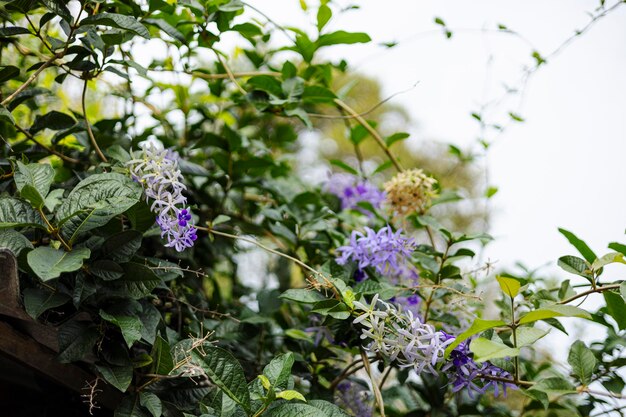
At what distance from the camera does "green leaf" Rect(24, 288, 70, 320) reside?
24.0 inches

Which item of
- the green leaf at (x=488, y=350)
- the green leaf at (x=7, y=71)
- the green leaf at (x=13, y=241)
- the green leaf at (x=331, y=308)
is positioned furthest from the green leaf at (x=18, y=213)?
the green leaf at (x=488, y=350)

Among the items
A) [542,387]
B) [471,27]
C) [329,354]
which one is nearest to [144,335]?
[329,354]

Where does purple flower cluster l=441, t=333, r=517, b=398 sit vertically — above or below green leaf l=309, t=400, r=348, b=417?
above

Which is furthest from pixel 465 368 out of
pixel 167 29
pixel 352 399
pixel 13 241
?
pixel 167 29

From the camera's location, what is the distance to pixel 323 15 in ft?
3.13

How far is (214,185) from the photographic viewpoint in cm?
121

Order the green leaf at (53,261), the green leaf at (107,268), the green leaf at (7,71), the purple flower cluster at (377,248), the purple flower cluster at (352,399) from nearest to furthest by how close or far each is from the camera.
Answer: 1. the green leaf at (53,261)
2. the green leaf at (107,268)
3. the green leaf at (7,71)
4. the purple flower cluster at (377,248)
5. the purple flower cluster at (352,399)

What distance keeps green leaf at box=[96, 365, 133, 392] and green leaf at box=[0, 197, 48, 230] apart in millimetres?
173

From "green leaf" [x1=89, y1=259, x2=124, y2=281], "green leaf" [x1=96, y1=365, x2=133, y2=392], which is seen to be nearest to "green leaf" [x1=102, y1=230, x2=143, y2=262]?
"green leaf" [x1=89, y1=259, x2=124, y2=281]

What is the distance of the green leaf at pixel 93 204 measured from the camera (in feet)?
2.11

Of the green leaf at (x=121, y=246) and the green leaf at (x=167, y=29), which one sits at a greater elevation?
the green leaf at (x=167, y=29)

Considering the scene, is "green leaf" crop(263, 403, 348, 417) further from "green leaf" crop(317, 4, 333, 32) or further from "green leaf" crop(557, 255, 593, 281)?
"green leaf" crop(317, 4, 333, 32)

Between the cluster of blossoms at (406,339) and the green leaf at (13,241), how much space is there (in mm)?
379

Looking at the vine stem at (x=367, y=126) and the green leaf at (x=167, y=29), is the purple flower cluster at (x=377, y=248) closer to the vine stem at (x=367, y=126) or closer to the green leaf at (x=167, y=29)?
the vine stem at (x=367, y=126)
